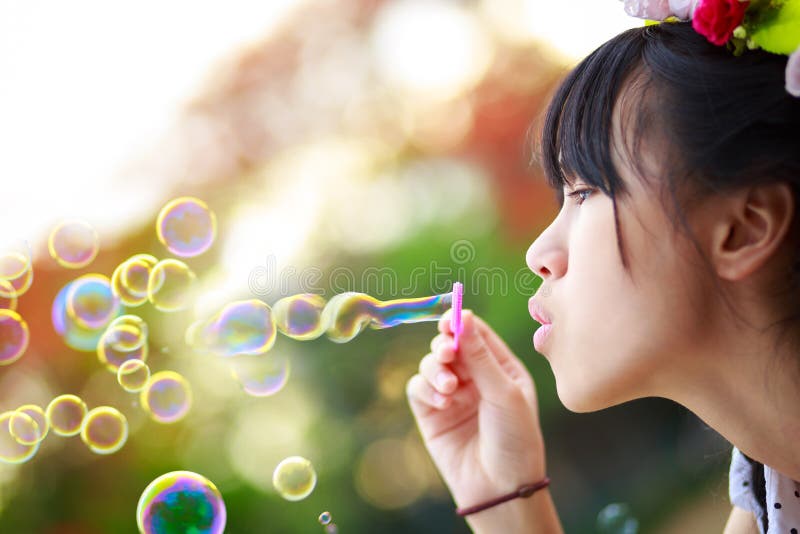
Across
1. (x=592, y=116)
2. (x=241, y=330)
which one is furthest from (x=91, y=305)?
(x=592, y=116)

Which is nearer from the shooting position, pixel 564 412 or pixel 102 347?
pixel 102 347

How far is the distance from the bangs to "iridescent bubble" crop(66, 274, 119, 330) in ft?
3.28

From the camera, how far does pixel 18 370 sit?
246 cm

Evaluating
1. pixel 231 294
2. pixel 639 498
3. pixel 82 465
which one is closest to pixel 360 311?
pixel 231 294

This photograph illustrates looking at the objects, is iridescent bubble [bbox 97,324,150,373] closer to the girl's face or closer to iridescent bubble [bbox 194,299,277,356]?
iridescent bubble [bbox 194,299,277,356]

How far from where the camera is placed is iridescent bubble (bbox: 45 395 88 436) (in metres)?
1.53

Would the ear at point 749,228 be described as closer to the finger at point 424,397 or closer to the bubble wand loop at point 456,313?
the bubble wand loop at point 456,313

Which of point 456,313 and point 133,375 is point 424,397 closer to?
point 456,313

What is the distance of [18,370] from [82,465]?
15.1 inches

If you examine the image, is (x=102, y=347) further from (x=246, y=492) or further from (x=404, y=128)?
(x=404, y=128)

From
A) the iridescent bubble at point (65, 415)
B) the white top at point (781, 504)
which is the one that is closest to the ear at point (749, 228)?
the white top at point (781, 504)

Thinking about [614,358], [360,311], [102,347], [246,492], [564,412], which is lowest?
[564,412]

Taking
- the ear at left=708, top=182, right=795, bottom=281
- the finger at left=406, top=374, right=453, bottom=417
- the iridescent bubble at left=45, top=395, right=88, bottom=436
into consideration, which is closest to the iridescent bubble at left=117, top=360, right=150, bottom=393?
the iridescent bubble at left=45, top=395, right=88, bottom=436

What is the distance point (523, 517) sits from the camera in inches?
44.8
